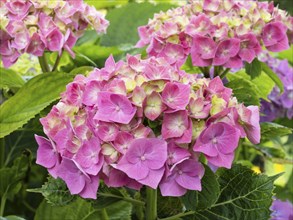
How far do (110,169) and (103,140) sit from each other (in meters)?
0.03

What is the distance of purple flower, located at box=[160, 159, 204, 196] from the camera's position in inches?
27.2

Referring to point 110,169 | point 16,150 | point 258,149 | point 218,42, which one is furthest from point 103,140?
point 258,149

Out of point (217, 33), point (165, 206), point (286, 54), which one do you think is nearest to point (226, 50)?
point (217, 33)

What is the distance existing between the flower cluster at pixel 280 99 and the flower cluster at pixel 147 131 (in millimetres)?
615

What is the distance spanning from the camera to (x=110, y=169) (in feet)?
2.26

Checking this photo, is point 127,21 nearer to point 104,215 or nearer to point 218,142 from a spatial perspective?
point 104,215

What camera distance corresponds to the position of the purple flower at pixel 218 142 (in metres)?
0.69

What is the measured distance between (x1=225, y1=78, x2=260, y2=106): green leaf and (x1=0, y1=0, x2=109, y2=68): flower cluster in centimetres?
23

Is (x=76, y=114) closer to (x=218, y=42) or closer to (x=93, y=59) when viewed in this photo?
(x=218, y=42)

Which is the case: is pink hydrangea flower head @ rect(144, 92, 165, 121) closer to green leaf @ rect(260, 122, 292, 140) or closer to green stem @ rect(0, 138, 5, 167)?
green leaf @ rect(260, 122, 292, 140)

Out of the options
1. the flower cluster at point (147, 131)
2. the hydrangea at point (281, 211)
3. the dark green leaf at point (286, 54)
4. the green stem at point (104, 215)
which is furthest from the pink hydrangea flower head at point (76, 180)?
the dark green leaf at point (286, 54)

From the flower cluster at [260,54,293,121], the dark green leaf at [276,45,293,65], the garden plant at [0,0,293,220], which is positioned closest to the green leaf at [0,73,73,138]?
the garden plant at [0,0,293,220]

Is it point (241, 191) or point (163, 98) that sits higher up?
point (163, 98)

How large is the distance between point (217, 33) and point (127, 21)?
1.35 ft
